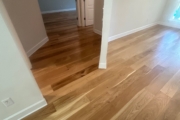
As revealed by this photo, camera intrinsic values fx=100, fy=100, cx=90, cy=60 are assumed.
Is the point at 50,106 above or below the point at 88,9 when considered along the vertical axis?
below

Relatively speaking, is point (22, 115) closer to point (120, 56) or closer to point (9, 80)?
point (9, 80)

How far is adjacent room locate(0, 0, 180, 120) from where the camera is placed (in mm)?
1008

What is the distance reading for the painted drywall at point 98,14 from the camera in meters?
2.64

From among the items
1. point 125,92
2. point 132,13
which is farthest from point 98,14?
point 125,92

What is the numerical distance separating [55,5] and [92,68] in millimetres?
5355

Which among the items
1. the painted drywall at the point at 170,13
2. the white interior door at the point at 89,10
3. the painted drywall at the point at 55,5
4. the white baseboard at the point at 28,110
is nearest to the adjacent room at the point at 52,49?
the white baseboard at the point at 28,110

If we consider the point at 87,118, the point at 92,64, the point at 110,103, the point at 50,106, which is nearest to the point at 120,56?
the point at 92,64

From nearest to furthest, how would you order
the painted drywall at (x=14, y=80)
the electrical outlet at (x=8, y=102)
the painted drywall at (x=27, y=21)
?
the painted drywall at (x=14, y=80) < the electrical outlet at (x=8, y=102) < the painted drywall at (x=27, y=21)

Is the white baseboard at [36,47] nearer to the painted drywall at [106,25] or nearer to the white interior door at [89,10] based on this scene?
the painted drywall at [106,25]

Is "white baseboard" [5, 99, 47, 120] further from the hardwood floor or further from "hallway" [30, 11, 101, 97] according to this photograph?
"hallway" [30, 11, 101, 97]

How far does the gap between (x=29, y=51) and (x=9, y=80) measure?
140 centimetres

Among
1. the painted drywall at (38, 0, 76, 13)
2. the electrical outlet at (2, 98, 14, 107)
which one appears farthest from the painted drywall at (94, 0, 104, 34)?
the painted drywall at (38, 0, 76, 13)

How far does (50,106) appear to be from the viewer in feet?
3.97

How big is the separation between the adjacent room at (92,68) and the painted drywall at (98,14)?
2 cm
